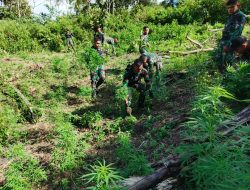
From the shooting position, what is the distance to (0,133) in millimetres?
9039

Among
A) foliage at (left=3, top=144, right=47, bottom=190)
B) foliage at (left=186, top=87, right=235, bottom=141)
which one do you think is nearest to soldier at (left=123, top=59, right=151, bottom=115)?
foliage at (left=3, top=144, right=47, bottom=190)

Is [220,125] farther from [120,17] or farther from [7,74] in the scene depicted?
[120,17]

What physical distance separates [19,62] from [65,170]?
1042cm

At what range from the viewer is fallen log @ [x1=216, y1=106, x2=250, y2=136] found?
14.6 feet

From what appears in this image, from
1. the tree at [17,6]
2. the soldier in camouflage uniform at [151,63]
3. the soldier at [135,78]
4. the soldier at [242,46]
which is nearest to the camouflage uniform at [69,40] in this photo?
the soldier in camouflage uniform at [151,63]

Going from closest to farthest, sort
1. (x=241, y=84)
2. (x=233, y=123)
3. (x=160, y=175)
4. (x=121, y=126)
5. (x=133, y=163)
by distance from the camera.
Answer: (x=160, y=175) → (x=233, y=123) → (x=133, y=163) → (x=241, y=84) → (x=121, y=126)

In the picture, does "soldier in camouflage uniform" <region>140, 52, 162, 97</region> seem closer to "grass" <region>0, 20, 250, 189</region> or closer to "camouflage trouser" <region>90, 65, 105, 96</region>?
"grass" <region>0, 20, 250, 189</region>

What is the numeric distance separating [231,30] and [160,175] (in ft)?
17.3

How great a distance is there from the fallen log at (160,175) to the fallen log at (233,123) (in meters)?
0.66

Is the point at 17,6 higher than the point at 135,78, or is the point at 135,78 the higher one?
the point at 17,6

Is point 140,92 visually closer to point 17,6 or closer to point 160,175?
point 160,175

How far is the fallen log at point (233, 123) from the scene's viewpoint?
14.6 feet

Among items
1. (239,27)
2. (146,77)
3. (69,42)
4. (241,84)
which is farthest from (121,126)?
(69,42)

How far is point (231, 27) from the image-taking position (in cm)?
855
